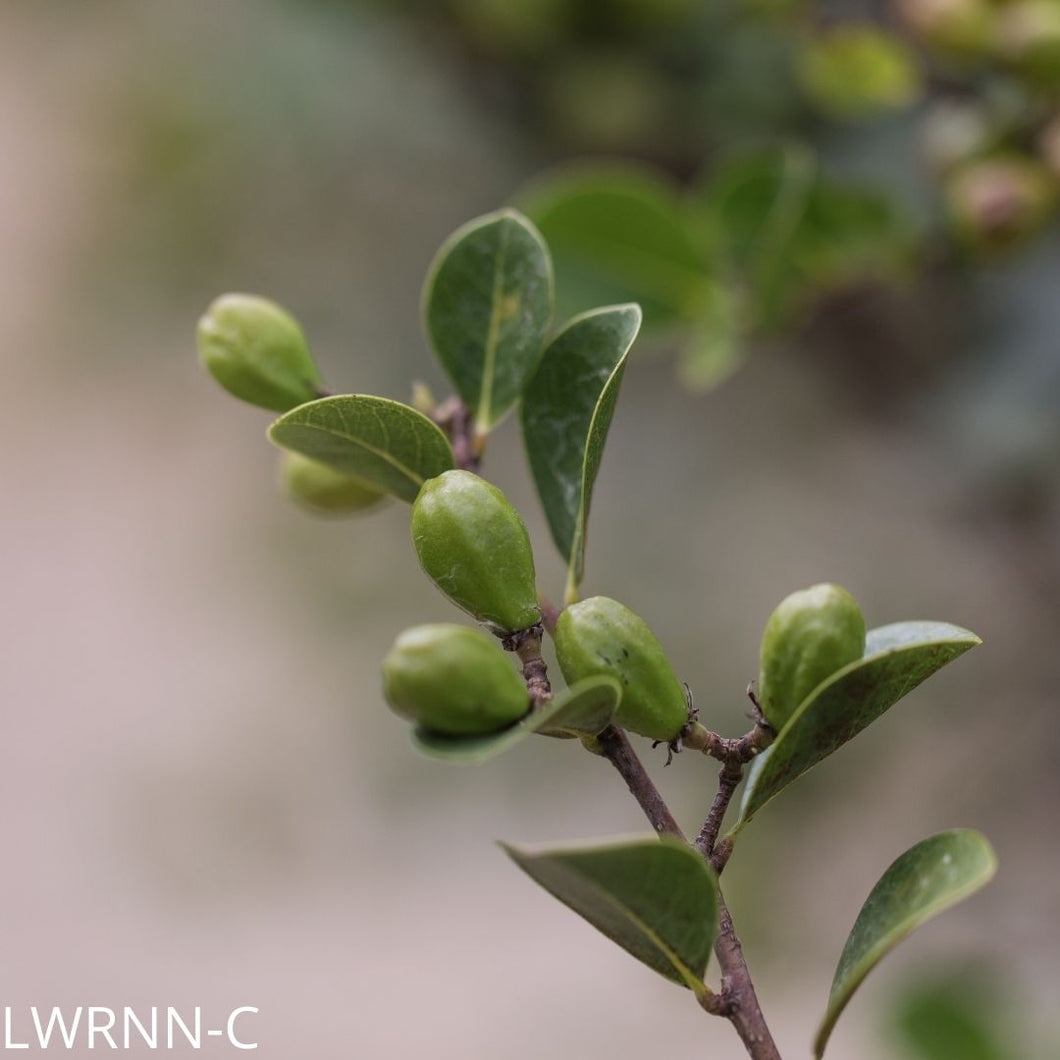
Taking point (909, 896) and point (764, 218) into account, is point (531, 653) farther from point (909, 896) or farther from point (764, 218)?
point (764, 218)

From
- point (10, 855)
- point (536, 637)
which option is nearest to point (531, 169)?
point (10, 855)

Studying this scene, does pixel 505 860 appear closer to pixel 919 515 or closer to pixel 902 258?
pixel 919 515

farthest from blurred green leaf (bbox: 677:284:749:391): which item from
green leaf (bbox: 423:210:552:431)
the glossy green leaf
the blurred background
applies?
green leaf (bbox: 423:210:552:431)

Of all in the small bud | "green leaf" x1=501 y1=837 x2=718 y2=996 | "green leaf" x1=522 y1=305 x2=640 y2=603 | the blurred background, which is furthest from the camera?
the blurred background

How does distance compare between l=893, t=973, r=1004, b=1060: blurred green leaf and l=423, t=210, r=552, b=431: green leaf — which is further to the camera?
l=893, t=973, r=1004, b=1060: blurred green leaf

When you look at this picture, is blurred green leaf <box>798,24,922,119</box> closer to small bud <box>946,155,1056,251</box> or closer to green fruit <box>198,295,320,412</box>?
small bud <box>946,155,1056,251</box>
